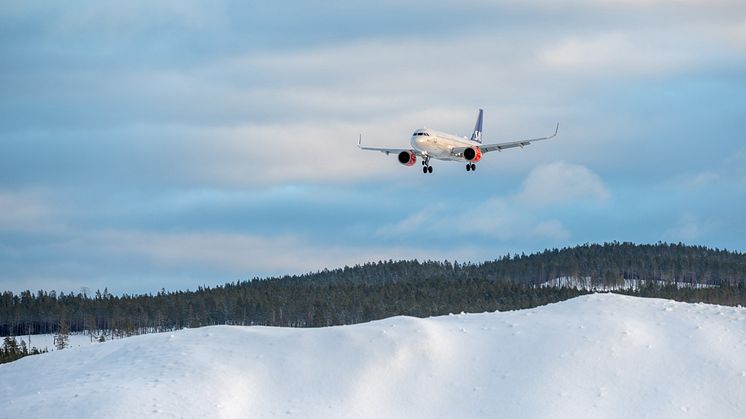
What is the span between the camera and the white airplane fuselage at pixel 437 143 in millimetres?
91688

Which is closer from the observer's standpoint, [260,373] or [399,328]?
[260,373]

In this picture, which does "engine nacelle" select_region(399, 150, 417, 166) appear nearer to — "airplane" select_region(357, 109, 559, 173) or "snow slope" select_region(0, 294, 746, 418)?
"airplane" select_region(357, 109, 559, 173)

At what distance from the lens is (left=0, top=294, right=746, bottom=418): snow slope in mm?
50625

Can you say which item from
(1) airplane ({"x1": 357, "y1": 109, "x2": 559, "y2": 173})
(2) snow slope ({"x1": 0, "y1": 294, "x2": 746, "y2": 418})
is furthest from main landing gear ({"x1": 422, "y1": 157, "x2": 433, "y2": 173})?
(2) snow slope ({"x1": 0, "y1": 294, "x2": 746, "y2": 418})

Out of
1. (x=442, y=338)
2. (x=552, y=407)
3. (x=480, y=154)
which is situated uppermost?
(x=480, y=154)

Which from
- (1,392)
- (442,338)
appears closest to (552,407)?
(442,338)

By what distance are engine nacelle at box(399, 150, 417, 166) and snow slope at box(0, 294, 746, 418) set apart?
33542 millimetres

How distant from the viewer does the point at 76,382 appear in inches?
2096

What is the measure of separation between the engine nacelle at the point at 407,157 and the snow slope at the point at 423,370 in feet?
110

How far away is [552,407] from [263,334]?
16769 millimetres

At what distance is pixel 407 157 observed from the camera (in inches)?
3671

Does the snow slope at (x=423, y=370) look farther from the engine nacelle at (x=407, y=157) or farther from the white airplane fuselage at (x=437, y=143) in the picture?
the engine nacelle at (x=407, y=157)

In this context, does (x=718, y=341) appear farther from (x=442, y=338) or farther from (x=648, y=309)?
(x=442, y=338)

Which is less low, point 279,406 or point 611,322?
point 611,322
